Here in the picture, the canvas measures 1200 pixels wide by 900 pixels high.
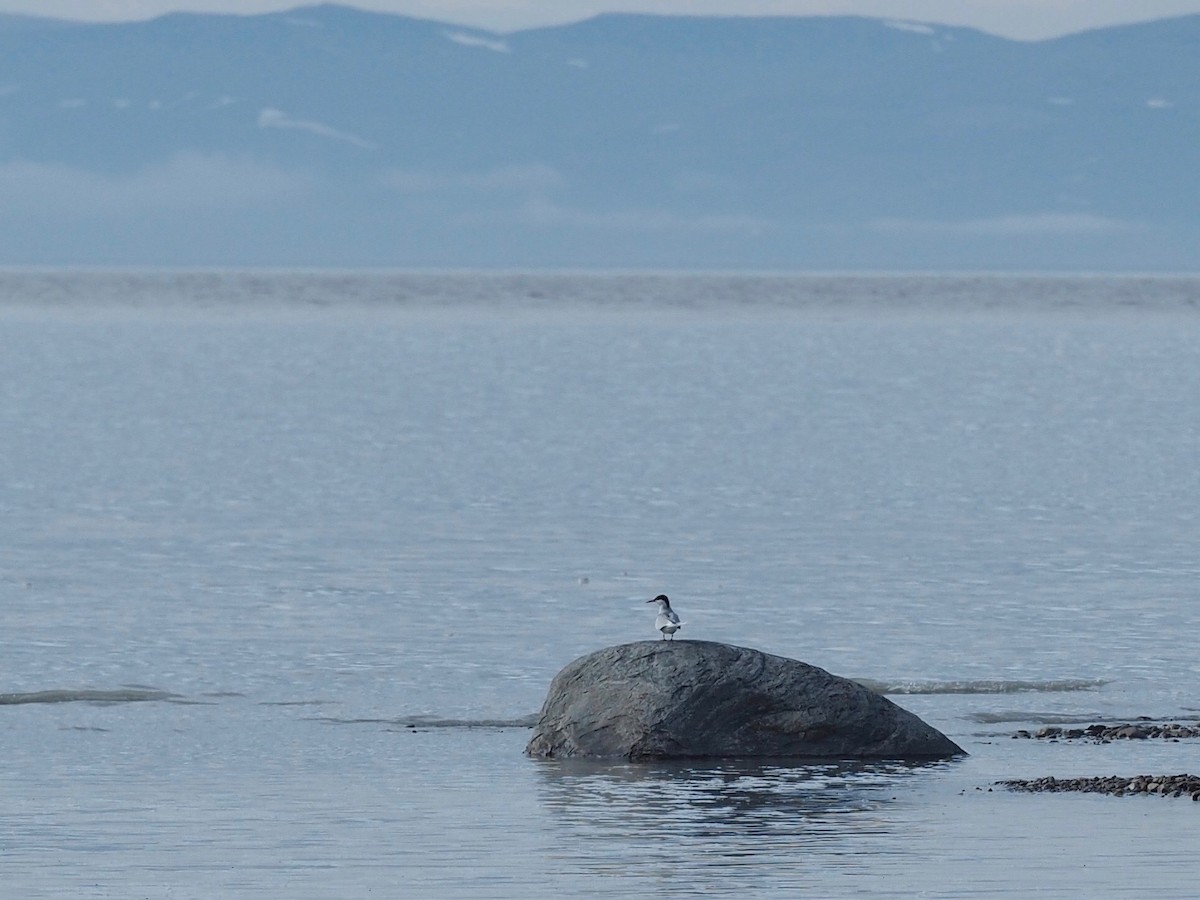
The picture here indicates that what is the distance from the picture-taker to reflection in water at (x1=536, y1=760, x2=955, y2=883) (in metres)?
16.1

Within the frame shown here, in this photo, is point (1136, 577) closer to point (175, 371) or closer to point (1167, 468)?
point (1167, 468)

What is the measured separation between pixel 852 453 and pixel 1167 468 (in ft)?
19.7

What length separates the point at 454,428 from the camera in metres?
60.8

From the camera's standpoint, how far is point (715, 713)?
64.9 ft

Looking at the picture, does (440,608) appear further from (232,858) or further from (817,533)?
(232,858)

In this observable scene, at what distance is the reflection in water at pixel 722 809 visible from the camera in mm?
16125

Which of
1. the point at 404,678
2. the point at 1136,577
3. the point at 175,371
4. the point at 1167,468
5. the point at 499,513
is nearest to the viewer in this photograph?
the point at 404,678

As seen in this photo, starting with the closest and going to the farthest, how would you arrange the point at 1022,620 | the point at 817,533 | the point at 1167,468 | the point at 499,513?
the point at 1022,620 < the point at 817,533 < the point at 499,513 < the point at 1167,468

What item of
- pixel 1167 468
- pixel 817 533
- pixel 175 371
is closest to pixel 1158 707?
pixel 817 533

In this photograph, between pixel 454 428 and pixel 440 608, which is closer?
pixel 440 608

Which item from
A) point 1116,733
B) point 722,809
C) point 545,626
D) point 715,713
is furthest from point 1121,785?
point 545,626

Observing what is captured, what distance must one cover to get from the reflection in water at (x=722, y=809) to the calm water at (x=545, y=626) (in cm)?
5

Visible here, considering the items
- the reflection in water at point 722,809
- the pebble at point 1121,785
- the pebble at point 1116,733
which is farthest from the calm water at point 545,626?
the pebble at point 1116,733

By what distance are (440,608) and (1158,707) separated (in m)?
8.47
